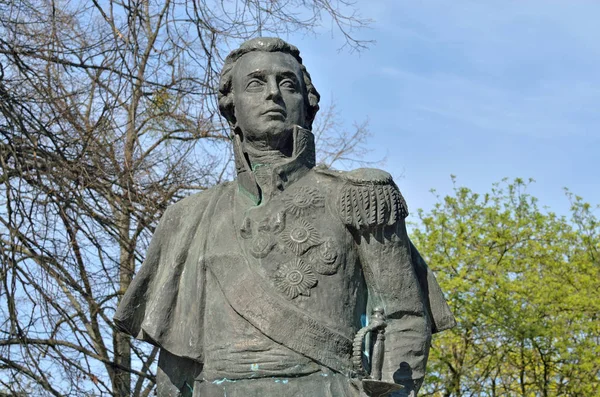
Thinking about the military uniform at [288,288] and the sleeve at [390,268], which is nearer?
the military uniform at [288,288]

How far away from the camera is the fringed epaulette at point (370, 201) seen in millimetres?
5004

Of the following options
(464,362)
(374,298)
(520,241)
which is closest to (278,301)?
(374,298)

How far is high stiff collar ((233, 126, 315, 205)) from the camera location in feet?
17.2

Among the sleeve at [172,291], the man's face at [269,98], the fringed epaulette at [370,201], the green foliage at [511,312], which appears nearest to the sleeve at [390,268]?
the fringed epaulette at [370,201]

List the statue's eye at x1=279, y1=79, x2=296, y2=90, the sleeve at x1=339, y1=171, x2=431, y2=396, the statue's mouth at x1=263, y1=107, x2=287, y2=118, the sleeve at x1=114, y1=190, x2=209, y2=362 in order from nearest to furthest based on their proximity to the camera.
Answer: the sleeve at x1=339, y1=171, x2=431, y2=396, the sleeve at x1=114, y1=190, x2=209, y2=362, the statue's mouth at x1=263, y1=107, x2=287, y2=118, the statue's eye at x1=279, y1=79, x2=296, y2=90

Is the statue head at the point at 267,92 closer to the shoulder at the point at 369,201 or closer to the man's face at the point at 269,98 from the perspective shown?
the man's face at the point at 269,98

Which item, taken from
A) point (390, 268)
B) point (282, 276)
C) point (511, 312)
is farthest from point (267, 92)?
point (511, 312)

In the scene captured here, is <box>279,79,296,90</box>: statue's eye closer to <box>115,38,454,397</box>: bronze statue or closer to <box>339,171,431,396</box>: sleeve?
<box>115,38,454,397</box>: bronze statue

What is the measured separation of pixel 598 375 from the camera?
1989 cm

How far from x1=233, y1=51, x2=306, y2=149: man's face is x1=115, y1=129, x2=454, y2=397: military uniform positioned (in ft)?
0.30

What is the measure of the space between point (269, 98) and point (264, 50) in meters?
0.29

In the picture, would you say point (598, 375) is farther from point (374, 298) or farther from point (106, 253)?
point (374, 298)

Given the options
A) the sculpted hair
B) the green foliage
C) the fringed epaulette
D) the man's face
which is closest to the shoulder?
the fringed epaulette

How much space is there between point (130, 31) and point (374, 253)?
4607 millimetres
